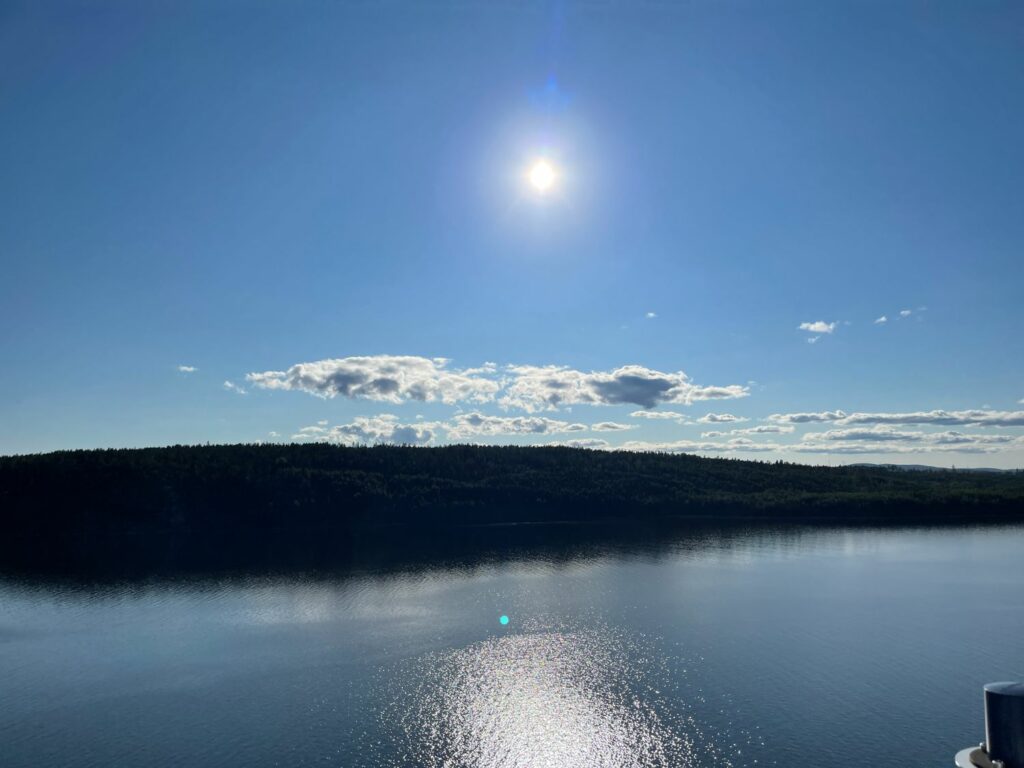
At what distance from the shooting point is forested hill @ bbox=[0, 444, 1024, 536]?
109 metres

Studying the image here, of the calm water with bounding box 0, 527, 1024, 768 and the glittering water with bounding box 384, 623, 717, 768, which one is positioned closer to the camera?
the glittering water with bounding box 384, 623, 717, 768

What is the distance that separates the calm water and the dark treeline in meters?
32.2

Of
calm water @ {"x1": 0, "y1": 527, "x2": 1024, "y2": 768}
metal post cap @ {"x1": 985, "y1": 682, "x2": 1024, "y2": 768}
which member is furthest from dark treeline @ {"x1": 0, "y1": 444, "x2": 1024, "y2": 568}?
metal post cap @ {"x1": 985, "y1": 682, "x2": 1024, "y2": 768}

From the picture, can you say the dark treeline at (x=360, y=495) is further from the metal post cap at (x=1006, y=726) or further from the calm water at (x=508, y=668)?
the metal post cap at (x=1006, y=726)

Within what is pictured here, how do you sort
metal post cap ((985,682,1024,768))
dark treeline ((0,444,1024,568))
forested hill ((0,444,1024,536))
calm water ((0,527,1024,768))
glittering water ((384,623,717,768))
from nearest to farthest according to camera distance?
metal post cap ((985,682,1024,768)), glittering water ((384,623,717,768)), calm water ((0,527,1024,768)), dark treeline ((0,444,1024,568)), forested hill ((0,444,1024,536))

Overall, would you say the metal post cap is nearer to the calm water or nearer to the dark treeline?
the calm water

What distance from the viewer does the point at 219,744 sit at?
27.5 m

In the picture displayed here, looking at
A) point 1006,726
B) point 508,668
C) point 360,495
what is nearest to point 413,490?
point 360,495

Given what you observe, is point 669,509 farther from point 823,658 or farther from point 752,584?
point 823,658

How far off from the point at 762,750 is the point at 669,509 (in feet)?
350

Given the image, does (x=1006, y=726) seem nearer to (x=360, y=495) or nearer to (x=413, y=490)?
(x=360, y=495)

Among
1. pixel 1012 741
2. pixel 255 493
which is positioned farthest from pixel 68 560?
pixel 1012 741

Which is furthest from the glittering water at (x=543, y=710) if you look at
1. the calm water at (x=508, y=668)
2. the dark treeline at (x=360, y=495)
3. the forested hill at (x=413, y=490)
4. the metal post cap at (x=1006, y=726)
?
the forested hill at (x=413, y=490)

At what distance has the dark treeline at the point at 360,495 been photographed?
10338cm
